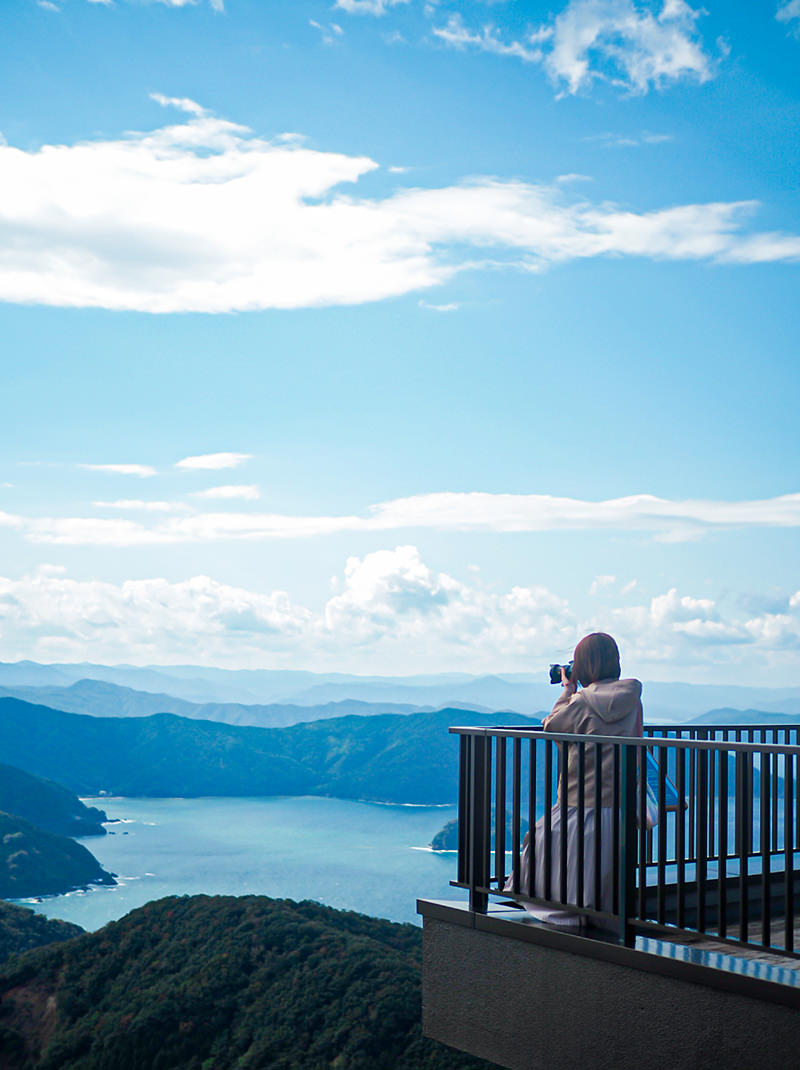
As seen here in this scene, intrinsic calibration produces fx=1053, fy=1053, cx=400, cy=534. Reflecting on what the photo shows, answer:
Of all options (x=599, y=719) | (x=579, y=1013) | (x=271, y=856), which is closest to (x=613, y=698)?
(x=599, y=719)

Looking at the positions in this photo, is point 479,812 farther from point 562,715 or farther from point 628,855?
point 628,855

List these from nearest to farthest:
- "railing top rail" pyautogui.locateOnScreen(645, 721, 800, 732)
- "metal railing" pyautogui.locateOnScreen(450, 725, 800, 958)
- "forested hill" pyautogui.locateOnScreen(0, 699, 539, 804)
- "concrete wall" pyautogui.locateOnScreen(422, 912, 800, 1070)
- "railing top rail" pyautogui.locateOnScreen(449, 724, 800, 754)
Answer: "railing top rail" pyautogui.locateOnScreen(449, 724, 800, 754)
"concrete wall" pyautogui.locateOnScreen(422, 912, 800, 1070)
"metal railing" pyautogui.locateOnScreen(450, 725, 800, 958)
"railing top rail" pyautogui.locateOnScreen(645, 721, 800, 732)
"forested hill" pyautogui.locateOnScreen(0, 699, 539, 804)

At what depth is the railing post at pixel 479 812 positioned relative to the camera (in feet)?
16.1

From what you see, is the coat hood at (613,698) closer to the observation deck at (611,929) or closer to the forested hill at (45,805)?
the observation deck at (611,929)

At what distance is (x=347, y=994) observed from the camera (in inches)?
2111

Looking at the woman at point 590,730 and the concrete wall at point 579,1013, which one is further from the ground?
the woman at point 590,730

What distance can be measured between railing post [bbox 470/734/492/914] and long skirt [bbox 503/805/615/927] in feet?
0.63

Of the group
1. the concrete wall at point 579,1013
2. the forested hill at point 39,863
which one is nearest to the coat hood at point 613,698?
the concrete wall at point 579,1013

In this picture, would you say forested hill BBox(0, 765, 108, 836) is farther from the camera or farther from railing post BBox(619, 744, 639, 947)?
railing post BBox(619, 744, 639, 947)

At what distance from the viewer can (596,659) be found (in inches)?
174

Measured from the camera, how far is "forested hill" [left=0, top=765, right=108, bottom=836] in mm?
128125

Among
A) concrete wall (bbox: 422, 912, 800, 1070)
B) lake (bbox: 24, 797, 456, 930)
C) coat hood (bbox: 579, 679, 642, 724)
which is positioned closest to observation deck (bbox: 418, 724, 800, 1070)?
concrete wall (bbox: 422, 912, 800, 1070)

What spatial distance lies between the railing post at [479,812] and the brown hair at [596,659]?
2.27 feet

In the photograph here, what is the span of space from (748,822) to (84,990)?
64299 millimetres
